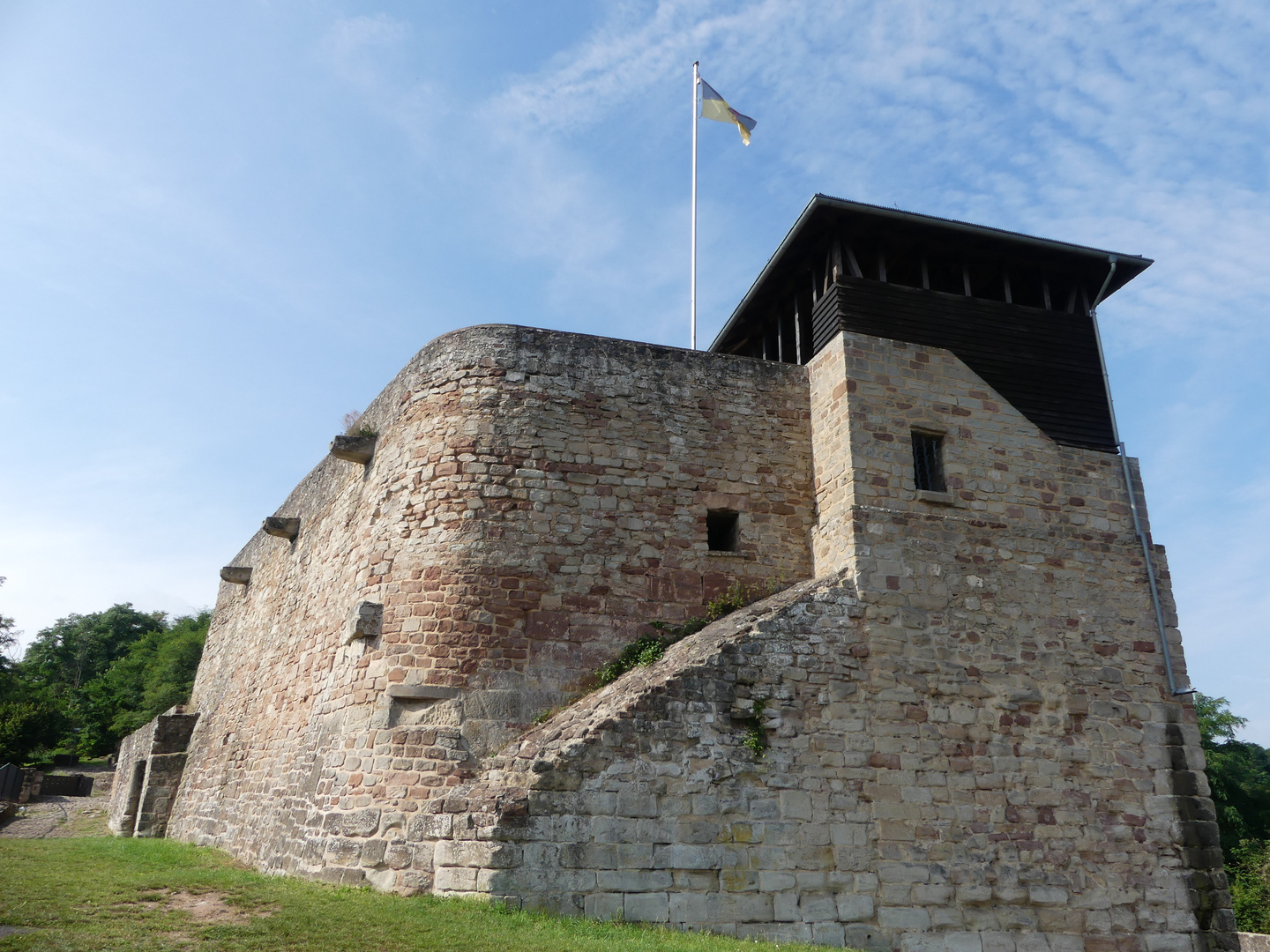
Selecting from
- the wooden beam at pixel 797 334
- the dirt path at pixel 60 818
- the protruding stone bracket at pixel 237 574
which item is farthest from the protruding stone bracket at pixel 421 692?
the protruding stone bracket at pixel 237 574

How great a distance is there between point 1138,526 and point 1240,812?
25641 millimetres

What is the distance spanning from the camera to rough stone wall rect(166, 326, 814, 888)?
9.84 meters

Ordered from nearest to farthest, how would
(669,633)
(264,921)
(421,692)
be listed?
(264,921), (421,692), (669,633)

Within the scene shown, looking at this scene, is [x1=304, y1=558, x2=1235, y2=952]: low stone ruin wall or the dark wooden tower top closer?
[x1=304, y1=558, x2=1235, y2=952]: low stone ruin wall

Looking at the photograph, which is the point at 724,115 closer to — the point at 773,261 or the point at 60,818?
the point at 773,261

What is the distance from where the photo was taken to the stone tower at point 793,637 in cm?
875

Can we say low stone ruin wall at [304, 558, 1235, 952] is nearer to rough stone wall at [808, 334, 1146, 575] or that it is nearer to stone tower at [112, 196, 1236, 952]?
stone tower at [112, 196, 1236, 952]

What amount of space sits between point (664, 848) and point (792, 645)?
249 centimetres

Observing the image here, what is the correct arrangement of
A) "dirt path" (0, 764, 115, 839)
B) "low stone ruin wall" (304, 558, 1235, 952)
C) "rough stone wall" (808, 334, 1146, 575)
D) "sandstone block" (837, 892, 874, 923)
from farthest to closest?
"dirt path" (0, 764, 115, 839) < "rough stone wall" (808, 334, 1146, 575) < "sandstone block" (837, 892, 874, 923) < "low stone ruin wall" (304, 558, 1235, 952)

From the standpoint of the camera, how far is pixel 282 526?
16.3m

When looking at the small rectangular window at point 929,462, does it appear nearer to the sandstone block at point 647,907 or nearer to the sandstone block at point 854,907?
the sandstone block at point 854,907

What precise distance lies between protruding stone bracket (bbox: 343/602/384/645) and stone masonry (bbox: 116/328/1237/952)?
0.19 ft

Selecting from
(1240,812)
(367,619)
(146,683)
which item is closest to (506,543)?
(367,619)

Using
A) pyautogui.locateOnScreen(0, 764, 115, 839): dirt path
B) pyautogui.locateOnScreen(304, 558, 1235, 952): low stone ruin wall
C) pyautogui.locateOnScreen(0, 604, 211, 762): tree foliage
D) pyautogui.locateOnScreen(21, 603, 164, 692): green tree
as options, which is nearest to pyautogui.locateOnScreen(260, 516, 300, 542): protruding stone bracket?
pyautogui.locateOnScreen(0, 764, 115, 839): dirt path
